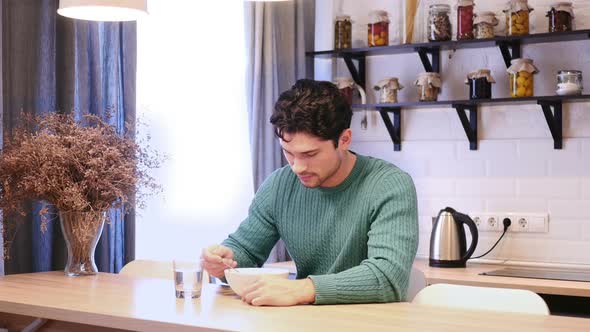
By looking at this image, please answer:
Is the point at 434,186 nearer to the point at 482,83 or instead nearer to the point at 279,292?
the point at 482,83

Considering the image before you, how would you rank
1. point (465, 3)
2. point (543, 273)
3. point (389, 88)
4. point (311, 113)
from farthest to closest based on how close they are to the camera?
point (389, 88)
point (465, 3)
point (543, 273)
point (311, 113)

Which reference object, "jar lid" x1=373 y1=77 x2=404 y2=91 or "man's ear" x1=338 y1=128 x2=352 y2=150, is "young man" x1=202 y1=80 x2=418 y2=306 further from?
"jar lid" x1=373 y1=77 x2=404 y2=91

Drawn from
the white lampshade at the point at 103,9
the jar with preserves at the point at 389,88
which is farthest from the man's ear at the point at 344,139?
the jar with preserves at the point at 389,88

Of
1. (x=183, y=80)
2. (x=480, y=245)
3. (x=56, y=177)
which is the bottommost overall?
(x=480, y=245)

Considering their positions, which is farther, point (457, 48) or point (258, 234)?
point (457, 48)

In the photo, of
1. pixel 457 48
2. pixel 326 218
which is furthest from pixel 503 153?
pixel 326 218

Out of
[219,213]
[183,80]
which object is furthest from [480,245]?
[183,80]

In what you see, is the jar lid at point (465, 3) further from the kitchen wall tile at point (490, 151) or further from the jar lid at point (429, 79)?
the kitchen wall tile at point (490, 151)

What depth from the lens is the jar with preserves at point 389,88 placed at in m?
3.77

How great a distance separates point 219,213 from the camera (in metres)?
3.76

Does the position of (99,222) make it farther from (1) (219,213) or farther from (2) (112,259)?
(1) (219,213)

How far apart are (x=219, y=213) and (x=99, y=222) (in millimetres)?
1019

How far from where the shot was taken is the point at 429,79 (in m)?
3.69

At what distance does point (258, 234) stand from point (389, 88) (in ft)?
4.73
